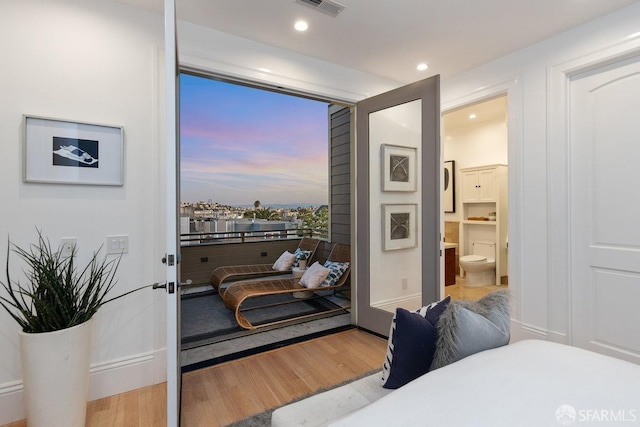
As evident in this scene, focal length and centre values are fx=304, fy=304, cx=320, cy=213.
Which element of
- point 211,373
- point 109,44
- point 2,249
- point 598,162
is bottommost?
point 211,373

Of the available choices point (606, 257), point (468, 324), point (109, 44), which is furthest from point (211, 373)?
point (606, 257)

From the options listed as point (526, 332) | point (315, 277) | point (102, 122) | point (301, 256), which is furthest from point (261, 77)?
point (526, 332)

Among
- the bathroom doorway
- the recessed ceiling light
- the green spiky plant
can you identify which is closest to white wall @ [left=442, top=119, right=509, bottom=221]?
the bathroom doorway

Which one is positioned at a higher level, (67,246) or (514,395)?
(67,246)

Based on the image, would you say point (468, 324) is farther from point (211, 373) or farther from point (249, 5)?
point (249, 5)

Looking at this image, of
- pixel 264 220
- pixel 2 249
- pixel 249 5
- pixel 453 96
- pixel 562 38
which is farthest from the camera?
pixel 264 220

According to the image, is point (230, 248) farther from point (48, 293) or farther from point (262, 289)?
point (48, 293)

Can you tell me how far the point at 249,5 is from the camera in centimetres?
212

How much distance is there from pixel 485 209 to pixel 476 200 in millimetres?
260

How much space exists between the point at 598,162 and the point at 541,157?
380mm

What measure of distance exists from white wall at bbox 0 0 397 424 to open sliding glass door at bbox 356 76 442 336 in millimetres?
1534

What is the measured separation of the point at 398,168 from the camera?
303 centimetres

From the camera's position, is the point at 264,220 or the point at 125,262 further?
the point at 264,220

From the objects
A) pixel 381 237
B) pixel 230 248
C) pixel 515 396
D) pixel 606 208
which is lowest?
pixel 230 248
